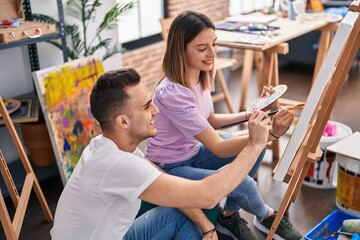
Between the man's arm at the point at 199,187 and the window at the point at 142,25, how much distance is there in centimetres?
271

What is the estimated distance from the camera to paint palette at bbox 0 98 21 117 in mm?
2533

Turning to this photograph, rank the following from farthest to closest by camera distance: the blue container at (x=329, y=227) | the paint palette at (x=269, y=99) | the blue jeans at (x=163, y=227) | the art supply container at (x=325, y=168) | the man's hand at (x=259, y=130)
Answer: the art supply container at (x=325, y=168) → the blue container at (x=329, y=227) → the paint palette at (x=269, y=99) → the blue jeans at (x=163, y=227) → the man's hand at (x=259, y=130)

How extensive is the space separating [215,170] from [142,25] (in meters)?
2.46

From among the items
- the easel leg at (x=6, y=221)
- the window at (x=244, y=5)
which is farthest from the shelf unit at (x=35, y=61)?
the window at (x=244, y=5)

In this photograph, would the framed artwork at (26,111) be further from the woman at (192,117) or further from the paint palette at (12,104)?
the woman at (192,117)

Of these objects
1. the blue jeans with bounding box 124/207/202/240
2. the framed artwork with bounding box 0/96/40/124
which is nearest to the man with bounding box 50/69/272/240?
the blue jeans with bounding box 124/207/202/240

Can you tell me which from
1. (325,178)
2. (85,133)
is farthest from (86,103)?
(325,178)

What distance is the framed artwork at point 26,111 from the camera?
2.47 m

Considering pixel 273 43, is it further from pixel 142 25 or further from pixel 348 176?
pixel 142 25

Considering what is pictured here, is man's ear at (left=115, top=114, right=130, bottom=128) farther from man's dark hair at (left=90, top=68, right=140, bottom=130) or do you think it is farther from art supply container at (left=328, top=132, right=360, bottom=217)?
art supply container at (left=328, top=132, right=360, bottom=217)

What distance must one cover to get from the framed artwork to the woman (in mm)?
805

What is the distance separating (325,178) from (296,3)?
1.52 m

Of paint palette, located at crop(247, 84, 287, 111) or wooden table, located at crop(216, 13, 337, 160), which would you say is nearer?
paint palette, located at crop(247, 84, 287, 111)

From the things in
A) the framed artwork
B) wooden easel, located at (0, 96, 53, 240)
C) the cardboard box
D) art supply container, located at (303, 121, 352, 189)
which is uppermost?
the cardboard box
